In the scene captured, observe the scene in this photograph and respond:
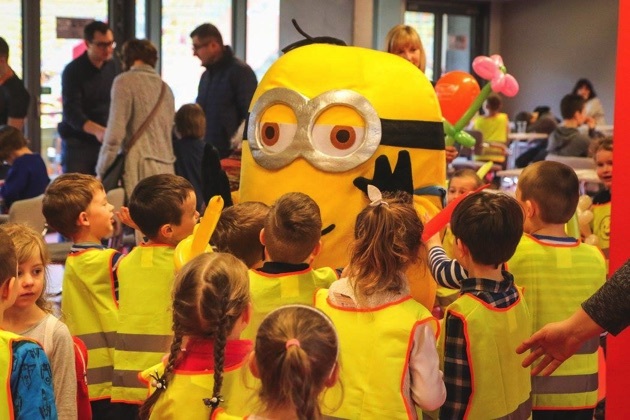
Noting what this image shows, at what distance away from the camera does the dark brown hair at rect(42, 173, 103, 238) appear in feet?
9.96

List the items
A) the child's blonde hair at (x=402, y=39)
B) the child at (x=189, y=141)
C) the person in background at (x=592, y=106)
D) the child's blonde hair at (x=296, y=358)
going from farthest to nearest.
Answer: the person in background at (x=592, y=106) → the child at (x=189, y=141) → the child's blonde hair at (x=402, y=39) → the child's blonde hair at (x=296, y=358)

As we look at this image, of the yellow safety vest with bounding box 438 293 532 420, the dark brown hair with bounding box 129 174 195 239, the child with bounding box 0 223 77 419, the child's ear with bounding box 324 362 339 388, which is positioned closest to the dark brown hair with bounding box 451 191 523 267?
the yellow safety vest with bounding box 438 293 532 420

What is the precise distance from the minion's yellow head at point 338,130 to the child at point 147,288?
1.18 feet

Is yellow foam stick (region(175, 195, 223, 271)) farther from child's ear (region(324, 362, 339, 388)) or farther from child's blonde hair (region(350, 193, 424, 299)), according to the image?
child's ear (region(324, 362, 339, 388))

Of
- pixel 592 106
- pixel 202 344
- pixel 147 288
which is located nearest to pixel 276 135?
pixel 147 288

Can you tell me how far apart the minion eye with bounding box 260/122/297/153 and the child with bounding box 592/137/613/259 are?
173 cm

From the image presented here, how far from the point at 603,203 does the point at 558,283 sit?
1586 mm

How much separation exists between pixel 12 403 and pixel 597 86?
1262 cm

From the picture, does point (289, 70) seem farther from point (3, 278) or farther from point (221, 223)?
point (3, 278)

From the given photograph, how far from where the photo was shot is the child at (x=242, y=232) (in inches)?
110

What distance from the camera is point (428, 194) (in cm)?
318

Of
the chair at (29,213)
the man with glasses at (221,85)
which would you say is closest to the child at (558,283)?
the chair at (29,213)

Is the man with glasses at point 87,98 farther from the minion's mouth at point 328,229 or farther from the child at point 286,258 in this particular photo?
the child at point 286,258

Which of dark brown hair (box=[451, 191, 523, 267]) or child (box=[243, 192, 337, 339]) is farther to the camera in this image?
child (box=[243, 192, 337, 339])
